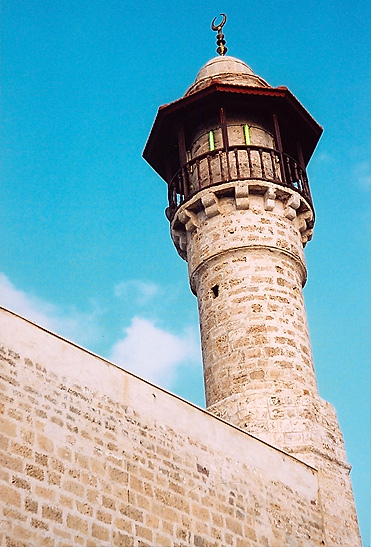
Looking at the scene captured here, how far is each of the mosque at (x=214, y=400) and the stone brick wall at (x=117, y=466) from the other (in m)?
0.01

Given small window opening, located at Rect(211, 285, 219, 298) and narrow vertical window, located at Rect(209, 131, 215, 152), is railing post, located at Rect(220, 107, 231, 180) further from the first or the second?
small window opening, located at Rect(211, 285, 219, 298)

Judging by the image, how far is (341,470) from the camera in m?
10.3

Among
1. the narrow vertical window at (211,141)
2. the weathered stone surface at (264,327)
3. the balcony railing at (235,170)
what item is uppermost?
the narrow vertical window at (211,141)

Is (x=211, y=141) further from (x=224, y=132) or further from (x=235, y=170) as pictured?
(x=235, y=170)

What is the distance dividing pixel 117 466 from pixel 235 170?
21.9 ft

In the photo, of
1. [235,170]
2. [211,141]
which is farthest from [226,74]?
[235,170]

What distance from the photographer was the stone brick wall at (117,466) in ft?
21.2

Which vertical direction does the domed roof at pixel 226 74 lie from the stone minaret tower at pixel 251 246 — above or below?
above

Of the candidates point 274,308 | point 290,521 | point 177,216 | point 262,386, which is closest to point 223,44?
point 177,216

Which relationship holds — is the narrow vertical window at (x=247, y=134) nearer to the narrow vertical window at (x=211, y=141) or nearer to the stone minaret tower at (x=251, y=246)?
the stone minaret tower at (x=251, y=246)

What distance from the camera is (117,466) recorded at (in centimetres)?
729

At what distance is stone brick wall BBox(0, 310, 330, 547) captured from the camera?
646cm

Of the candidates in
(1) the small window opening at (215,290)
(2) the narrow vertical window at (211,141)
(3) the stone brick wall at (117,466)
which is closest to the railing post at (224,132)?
(2) the narrow vertical window at (211,141)

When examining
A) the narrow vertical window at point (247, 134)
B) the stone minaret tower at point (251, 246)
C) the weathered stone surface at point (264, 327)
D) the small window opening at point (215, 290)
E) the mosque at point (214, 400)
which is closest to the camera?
the mosque at point (214, 400)
